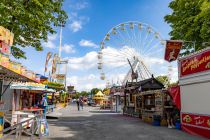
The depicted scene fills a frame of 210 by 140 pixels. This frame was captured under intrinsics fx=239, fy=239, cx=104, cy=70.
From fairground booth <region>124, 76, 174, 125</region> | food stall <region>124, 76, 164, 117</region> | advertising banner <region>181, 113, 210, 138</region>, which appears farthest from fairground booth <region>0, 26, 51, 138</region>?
food stall <region>124, 76, 164, 117</region>

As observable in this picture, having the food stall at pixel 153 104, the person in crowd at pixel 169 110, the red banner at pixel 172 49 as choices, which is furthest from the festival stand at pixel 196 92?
the food stall at pixel 153 104

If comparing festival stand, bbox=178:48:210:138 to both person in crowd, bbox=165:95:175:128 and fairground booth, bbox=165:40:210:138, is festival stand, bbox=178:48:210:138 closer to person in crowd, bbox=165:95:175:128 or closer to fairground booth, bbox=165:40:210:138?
fairground booth, bbox=165:40:210:138

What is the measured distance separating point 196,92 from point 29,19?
35.5 ft

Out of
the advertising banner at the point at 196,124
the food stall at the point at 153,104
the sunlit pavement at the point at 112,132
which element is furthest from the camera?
the food stall at the point at 153,104

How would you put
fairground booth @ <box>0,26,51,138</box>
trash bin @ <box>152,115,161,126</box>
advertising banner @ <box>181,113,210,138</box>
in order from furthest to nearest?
trash bin @ <box>152,115,161,126</box>
advertising banner @ <box>181,113,210,138</box>
fairground booth @ <box>0,26,51,138</box>

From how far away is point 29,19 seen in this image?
1474 cm

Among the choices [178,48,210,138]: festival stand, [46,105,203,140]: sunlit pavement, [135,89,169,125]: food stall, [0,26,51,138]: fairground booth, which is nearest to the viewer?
[0,26,51,138]: fairground booth

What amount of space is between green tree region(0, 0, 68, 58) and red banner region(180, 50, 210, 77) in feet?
30.9

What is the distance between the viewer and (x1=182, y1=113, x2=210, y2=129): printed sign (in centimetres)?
1235

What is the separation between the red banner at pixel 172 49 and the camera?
1527cm

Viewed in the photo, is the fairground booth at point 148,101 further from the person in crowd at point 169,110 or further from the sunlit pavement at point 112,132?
the sunlit pavement at point 112,132

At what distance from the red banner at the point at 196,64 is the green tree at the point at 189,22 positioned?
3.53 meters

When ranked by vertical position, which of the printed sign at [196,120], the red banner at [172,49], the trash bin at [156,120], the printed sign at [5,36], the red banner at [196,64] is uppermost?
the red banner at [172,49]

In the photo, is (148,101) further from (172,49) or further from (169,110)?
(172,49)
